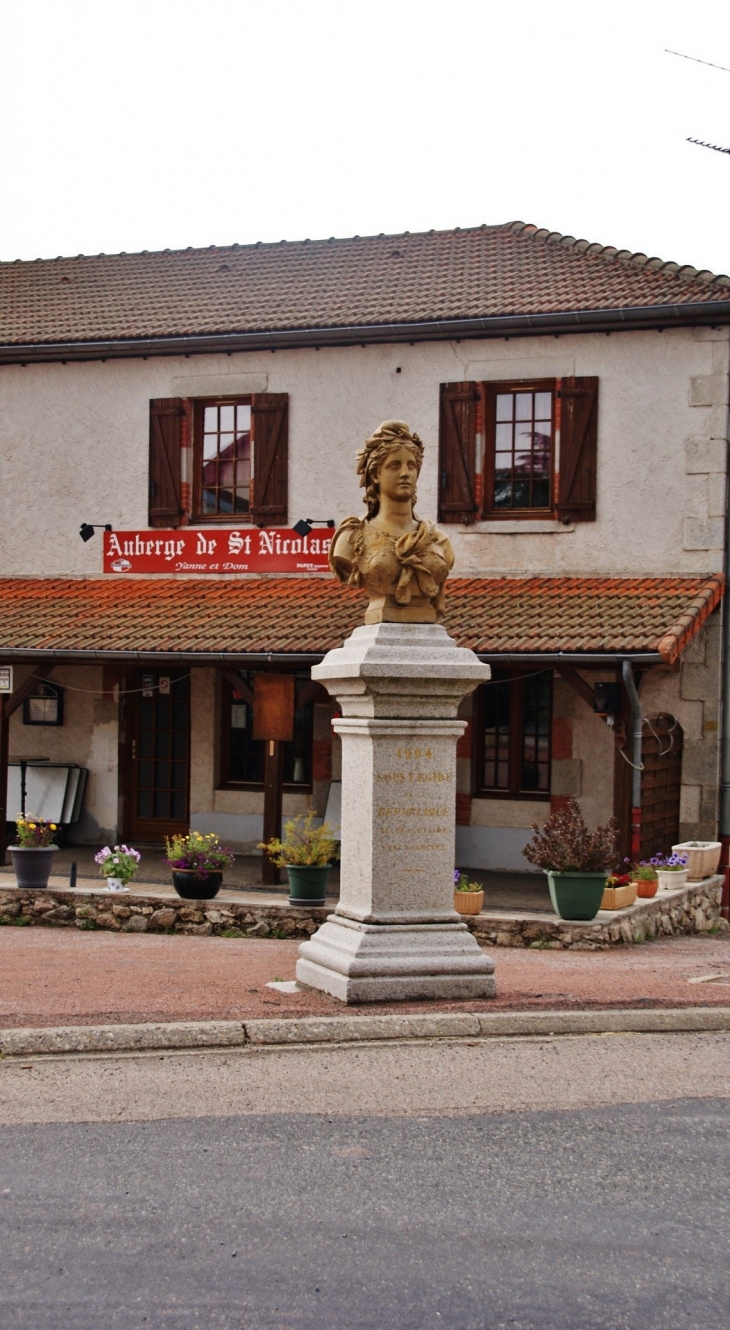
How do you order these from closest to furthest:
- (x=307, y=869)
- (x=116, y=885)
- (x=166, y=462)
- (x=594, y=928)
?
(x=594, y=928)
(x=307, y=869)
(x=116, y=885)
(x=166, y=462)

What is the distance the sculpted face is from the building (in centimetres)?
541

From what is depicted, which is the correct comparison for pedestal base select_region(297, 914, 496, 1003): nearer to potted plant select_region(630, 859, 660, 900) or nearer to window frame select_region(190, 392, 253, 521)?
potted plant select_region(630, 859, 660, 900)

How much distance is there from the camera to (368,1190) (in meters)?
4.59

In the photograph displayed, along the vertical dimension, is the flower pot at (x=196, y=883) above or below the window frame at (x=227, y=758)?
below

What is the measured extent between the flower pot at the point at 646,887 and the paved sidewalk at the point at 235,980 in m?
0.58

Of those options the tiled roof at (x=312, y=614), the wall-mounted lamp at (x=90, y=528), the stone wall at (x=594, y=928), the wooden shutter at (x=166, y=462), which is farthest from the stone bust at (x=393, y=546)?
the wall-mounted lamp at (x=90, y=528)

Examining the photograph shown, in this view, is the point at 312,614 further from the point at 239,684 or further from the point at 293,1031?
the point at 293,1031

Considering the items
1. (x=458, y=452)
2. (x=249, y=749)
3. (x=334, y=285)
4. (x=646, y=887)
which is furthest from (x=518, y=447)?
(x=646, y=887)

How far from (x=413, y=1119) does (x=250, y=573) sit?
35.7 ft

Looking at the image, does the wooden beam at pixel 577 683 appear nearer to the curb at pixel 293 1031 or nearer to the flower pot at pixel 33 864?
the flower pot at pixel 33 864

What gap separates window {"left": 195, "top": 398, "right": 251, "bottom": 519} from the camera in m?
16.1

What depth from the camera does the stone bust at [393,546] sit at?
711 centimetres

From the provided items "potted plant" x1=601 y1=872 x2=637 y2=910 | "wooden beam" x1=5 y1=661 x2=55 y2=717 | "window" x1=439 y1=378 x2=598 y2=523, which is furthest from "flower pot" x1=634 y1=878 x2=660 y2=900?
"wooden beam" x1=5 y1=661 x2=55 y2=717

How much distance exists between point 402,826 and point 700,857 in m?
7.38
